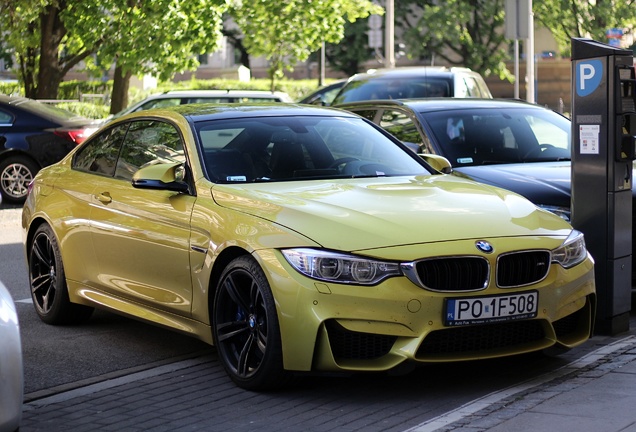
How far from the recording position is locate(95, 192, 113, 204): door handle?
786cm

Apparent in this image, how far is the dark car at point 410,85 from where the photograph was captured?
17.5 metres

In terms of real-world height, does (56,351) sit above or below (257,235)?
below

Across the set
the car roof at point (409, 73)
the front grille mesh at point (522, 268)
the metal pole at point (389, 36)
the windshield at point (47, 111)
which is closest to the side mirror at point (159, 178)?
the front grille mesh at point (522, 268)

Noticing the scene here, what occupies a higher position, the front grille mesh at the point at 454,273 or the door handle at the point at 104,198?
the door handle at the point at 104,198

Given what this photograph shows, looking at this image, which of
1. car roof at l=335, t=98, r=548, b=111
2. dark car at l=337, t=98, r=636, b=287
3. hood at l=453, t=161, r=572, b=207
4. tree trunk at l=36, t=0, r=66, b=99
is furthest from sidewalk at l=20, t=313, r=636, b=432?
tree trunk at l=36, t=0, r=66, b=99

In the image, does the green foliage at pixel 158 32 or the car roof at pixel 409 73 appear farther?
the green foliage at pixel 158 32

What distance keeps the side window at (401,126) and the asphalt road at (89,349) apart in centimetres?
288

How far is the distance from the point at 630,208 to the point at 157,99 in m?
12.9

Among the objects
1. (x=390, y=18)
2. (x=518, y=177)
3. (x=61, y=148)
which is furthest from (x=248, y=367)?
(x=390, y=18)

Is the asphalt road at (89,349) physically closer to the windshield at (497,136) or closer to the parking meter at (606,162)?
the parking meter at (606,162)

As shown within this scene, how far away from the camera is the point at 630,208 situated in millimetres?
7984

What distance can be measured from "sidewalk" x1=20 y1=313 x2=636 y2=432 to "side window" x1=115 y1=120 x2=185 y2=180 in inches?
55.7

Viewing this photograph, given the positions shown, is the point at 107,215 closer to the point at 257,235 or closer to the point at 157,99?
the point at 257,235

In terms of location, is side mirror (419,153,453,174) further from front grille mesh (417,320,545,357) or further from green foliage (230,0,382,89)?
green foliage (230,0,382,89)
